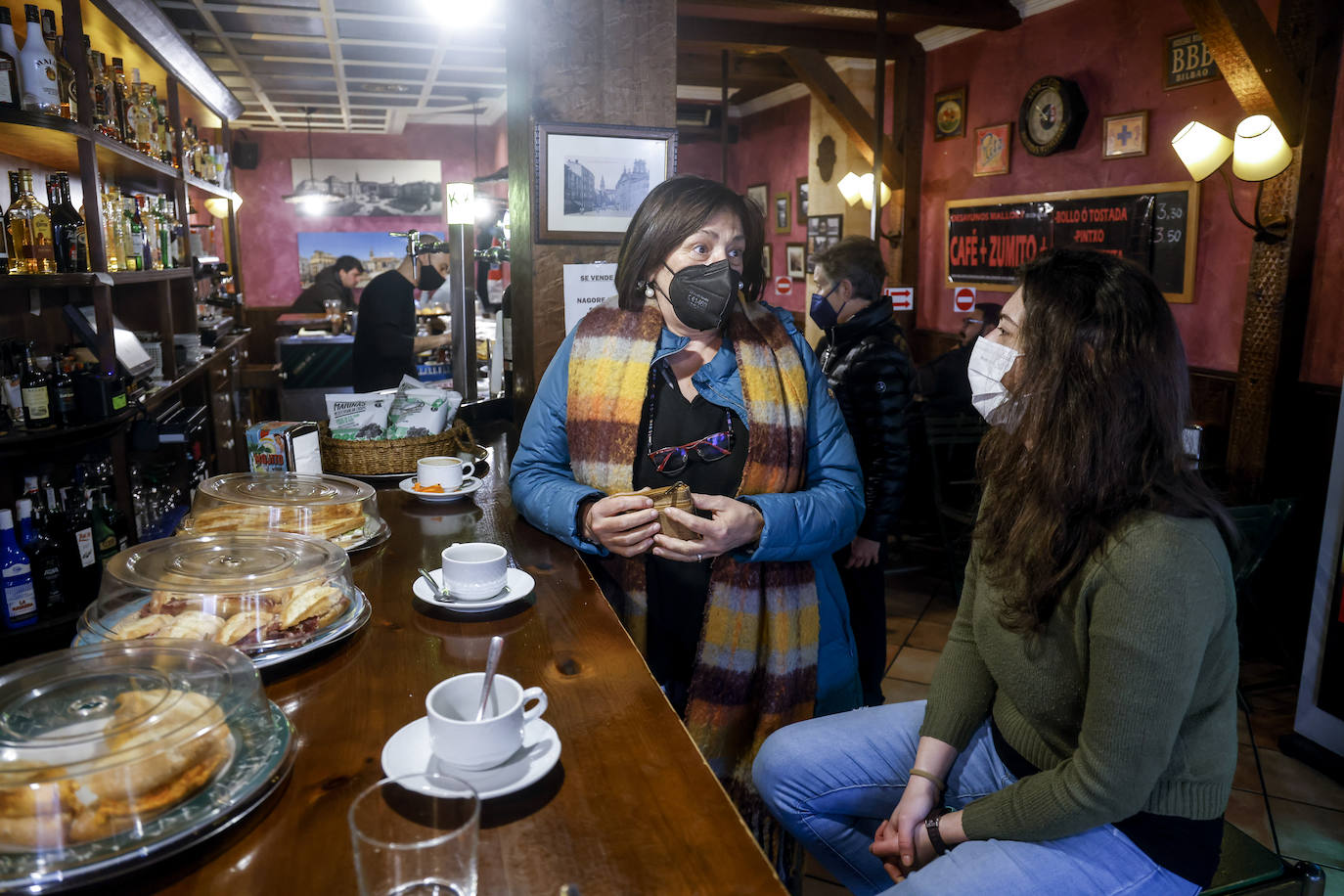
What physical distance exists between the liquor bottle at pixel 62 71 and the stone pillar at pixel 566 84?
5.56 ft

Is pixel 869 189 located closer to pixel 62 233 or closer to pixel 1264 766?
pixel 1264 766

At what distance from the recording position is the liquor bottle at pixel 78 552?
2990 mm

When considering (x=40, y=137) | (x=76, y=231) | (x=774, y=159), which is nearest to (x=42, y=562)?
(x=76, y=231)

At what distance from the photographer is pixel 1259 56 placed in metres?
3.73

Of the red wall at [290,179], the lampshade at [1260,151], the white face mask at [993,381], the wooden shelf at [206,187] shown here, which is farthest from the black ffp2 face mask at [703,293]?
the red wall at [290,179]

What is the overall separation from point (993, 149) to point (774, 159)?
3733mm

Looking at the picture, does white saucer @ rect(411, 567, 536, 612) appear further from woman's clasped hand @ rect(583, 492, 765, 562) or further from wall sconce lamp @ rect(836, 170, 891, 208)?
wall sconce lamp @ rect(836, 170, 891, 208)

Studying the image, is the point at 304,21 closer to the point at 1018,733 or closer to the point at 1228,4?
the point at 1228,4

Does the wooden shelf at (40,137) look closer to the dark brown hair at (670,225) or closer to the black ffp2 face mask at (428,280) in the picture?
the black ffp2 face mask at (428,280)

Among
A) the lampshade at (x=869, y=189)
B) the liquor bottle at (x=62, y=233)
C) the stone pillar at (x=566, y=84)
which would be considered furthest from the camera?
the lampshade at (x=869, y=189)

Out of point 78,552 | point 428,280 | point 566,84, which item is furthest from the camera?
point 428,280

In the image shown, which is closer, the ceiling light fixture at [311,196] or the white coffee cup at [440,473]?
the white coffee cup at [440,473]

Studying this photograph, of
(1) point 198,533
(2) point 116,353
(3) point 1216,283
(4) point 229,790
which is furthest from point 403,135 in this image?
(4) point 229,790

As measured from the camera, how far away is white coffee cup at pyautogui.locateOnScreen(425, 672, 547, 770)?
0.93 meters
